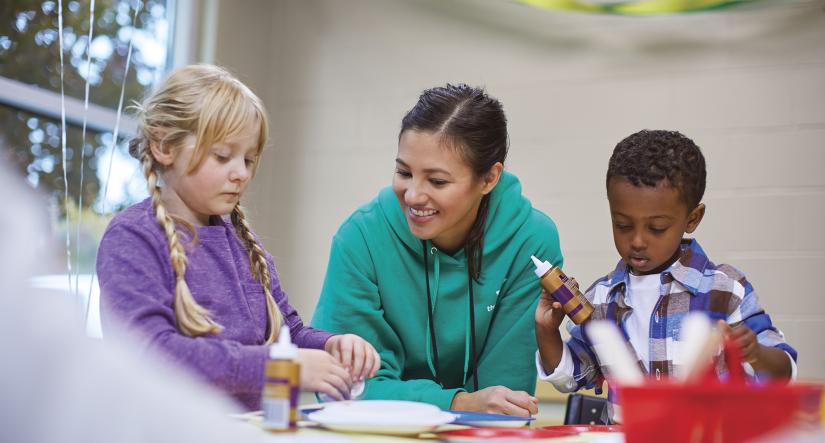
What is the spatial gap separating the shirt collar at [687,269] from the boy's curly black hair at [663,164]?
0.26 feet

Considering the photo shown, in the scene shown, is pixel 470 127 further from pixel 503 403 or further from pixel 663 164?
pixel 503 403

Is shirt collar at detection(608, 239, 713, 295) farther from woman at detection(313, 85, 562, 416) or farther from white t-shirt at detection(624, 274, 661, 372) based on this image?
woman at detection(313, 85, 562, 416)

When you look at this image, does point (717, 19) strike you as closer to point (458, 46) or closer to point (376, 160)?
point (458, 46)

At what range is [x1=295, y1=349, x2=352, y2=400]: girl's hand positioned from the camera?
973 mm

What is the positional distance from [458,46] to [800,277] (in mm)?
1371

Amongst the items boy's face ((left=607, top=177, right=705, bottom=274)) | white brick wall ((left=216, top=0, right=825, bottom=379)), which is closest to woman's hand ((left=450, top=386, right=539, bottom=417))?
boy's face ((left=607, top=177, right=705, bottom=274))

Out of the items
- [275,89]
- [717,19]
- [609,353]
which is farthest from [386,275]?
[275,89]

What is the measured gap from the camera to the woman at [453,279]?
156cm

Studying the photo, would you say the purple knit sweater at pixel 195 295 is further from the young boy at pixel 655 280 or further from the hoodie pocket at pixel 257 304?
the young boy at pixel 655 280

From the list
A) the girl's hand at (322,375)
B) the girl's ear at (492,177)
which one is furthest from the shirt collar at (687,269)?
the girl's hand at (322,375)

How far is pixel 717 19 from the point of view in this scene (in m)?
2.47

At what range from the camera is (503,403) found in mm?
1310

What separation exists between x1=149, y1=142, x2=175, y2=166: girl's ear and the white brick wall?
166 centimetres

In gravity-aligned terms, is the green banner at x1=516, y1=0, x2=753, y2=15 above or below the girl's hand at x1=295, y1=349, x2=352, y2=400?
above
